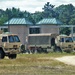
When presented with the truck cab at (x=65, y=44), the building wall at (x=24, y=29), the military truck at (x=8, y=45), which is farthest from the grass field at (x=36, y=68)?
the building wall at (x=24, y=29)

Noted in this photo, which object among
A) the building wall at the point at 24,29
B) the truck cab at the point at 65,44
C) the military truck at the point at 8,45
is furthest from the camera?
the building wall at the point at 24,29

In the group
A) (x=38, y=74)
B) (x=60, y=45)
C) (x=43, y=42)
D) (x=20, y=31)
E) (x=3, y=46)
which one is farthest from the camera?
(x=20, y=31)

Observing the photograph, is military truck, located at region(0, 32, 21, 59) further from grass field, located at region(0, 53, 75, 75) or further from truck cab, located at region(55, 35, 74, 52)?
truck cab, located at region(55, 35, 74, 52)

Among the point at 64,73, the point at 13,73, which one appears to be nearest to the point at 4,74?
the point at 13,73

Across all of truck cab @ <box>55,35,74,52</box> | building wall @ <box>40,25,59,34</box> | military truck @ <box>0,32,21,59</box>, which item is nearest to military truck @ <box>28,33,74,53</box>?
truck cab @ <box>55,35,74,52</box>

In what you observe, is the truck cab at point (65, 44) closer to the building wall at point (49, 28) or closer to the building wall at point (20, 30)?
the building wall at point (20, 30)

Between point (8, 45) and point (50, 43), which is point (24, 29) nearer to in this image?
point (50, 43)

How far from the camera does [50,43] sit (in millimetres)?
64000

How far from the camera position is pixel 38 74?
22.7 metres

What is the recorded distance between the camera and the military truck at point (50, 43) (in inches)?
2365

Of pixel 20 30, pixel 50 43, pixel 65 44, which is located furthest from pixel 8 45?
pixel 20 30

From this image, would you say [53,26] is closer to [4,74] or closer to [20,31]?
[20,31]

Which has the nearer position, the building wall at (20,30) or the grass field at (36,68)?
the grass field at (36,68)

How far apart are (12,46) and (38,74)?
55.7 feet
